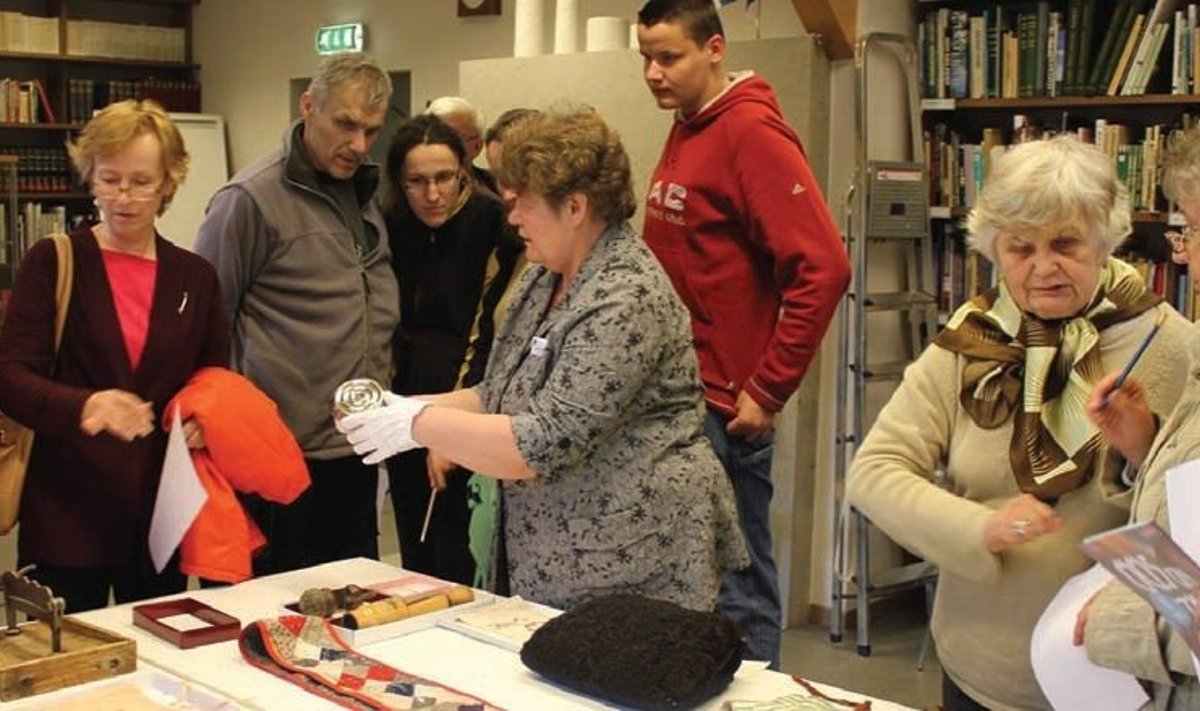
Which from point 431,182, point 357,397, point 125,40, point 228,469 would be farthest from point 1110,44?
point 125,40

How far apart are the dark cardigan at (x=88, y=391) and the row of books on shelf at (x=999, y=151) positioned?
269 centimetres

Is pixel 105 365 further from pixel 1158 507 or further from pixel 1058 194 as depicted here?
pixel 1158 507

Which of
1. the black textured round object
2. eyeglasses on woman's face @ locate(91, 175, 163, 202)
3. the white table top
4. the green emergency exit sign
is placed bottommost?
the white table top

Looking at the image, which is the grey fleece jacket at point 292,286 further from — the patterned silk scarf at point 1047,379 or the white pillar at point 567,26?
the white pillar at point 567,26

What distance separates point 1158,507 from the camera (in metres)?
1.58

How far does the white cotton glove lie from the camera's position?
2088 millimetres

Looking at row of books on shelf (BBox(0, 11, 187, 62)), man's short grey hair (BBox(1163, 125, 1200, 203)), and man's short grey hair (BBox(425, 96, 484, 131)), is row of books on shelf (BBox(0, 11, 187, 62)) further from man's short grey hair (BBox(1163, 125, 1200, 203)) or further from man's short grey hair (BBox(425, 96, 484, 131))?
man's short grey hair (BBox(1163, 125, 1200, 203))

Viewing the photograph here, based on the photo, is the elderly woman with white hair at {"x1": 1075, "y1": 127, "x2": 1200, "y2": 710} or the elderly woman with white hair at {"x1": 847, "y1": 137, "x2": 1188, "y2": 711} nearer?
the elderly woman with white hair at {"x1": 1075, "y1": 127, "x2": 1200, "y2": 710}

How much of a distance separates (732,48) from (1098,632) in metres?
2.99

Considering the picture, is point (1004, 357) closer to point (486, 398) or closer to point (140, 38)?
point (486, 398)

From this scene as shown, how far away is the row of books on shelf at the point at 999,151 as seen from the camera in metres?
4.11

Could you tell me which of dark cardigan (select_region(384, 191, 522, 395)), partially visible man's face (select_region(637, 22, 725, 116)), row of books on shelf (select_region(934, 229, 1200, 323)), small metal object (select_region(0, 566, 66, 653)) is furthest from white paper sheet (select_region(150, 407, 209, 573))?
row of books on shelf (select_region(934, 229, 1200, 323))

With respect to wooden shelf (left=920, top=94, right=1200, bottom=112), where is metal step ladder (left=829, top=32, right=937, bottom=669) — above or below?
below

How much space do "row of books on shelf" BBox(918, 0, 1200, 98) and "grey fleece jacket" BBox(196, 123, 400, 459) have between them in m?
2.39
